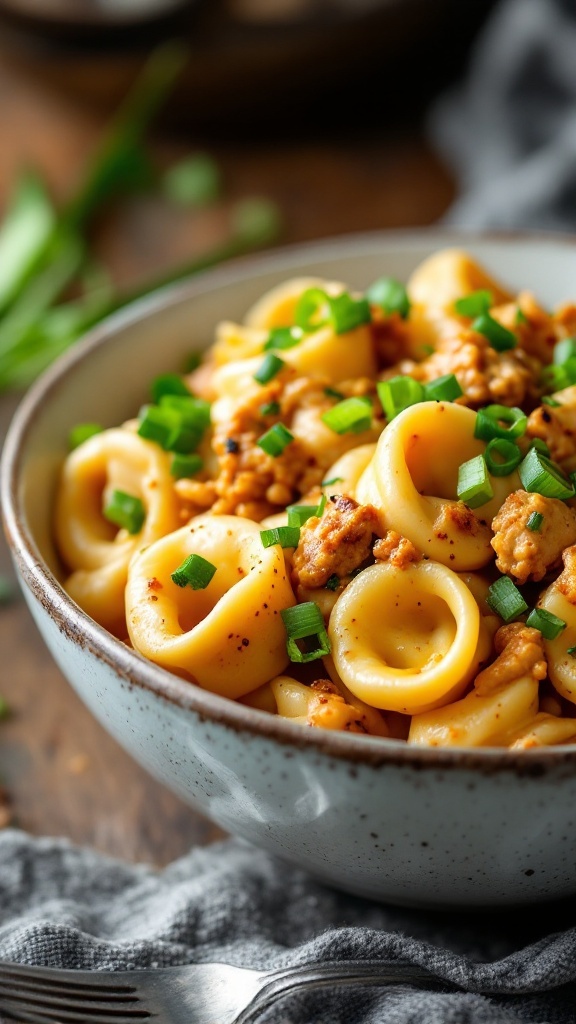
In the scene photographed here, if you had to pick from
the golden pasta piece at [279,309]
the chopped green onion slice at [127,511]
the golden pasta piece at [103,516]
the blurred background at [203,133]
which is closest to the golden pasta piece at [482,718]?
the golden pasta piece at [103,516]

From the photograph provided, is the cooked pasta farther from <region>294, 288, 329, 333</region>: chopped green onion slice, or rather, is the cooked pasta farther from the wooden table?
the wooden table

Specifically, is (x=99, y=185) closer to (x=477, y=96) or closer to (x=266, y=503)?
(x=477, y=96)

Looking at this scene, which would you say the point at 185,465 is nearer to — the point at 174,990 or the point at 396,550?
the point at 396,550

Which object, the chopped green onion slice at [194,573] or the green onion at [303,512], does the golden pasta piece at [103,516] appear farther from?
the green onion at [303,512]

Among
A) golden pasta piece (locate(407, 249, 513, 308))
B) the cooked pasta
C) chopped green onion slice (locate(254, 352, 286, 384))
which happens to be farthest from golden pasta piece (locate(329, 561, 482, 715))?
golden pasta piece (locate(407, 249, 513, 308))

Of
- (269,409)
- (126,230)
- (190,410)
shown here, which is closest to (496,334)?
(269,409)

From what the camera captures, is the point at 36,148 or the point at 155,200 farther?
the point at 36,148

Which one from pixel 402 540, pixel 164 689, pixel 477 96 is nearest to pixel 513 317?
pixel 402 540
